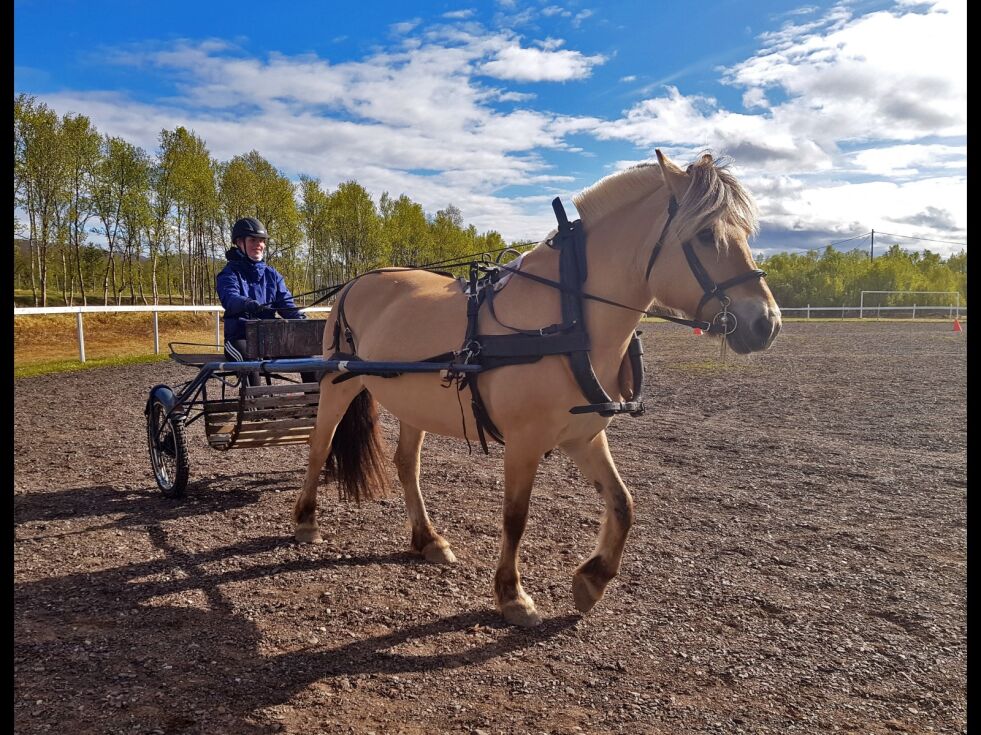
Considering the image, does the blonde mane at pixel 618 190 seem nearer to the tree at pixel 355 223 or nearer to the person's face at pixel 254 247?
the person's face at pixel 254 247

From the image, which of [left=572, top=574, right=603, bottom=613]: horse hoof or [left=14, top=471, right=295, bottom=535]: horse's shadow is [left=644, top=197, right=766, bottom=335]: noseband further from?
[left=14, top=471, right=295, bottom=535]: horse's shadow

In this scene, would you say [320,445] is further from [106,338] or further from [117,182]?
[117,182]

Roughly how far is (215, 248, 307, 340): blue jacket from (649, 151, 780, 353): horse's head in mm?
3966

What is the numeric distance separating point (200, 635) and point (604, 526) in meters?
2.34

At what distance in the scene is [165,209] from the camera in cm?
3469

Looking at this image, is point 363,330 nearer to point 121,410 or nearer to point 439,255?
point 121,410

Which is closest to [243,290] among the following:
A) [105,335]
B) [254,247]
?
[254,247]

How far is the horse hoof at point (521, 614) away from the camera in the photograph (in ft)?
11.3

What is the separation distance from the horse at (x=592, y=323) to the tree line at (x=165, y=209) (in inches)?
1144

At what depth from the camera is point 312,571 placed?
4152 millimetres

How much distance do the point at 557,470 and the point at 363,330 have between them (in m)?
2.98

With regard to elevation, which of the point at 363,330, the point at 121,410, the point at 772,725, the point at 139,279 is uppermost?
the point at 139,279

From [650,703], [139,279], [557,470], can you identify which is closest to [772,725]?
[650,703]

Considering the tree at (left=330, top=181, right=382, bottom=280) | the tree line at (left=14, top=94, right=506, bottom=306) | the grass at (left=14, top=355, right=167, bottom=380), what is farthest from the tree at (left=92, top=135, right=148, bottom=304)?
the grass at (left=14, top=355, right=167, bottom=380)
